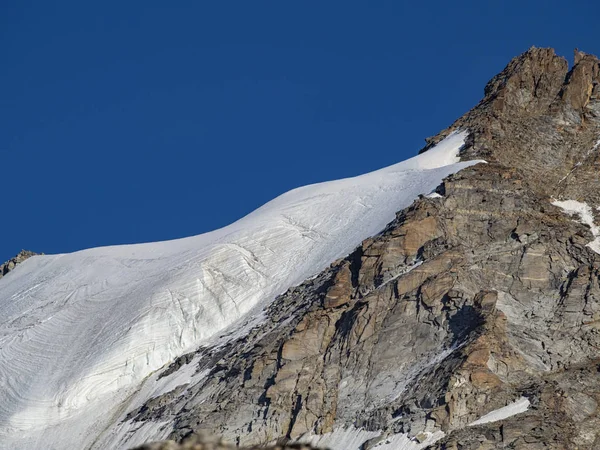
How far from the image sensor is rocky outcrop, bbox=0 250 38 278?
527 ft

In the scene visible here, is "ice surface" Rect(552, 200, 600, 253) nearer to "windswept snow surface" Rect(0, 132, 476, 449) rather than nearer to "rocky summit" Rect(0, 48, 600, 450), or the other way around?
"rocky summit" Rect(0, 48, 600, 450)

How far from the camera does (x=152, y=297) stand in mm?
127812

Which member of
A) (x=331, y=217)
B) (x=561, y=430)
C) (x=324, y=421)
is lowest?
(x=561, y=430)

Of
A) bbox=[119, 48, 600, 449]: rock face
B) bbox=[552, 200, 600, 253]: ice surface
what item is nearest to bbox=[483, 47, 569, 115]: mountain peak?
bbox=[119, 48, 600, 449]: rock face

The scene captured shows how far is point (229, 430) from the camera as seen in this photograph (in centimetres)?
9638

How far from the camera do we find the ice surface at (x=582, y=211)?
109m

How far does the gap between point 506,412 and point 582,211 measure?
28742 mm

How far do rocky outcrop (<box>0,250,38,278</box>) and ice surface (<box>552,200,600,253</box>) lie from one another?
2498 inches

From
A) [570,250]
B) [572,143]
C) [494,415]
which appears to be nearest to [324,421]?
[494,415]

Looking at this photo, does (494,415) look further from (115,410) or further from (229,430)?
Answer: (115,410)

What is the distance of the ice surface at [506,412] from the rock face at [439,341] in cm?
35

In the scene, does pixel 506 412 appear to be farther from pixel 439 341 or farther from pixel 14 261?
pixel 14 261

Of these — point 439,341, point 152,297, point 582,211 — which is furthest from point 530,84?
point 439,341

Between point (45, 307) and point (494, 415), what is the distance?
57.7 metres
